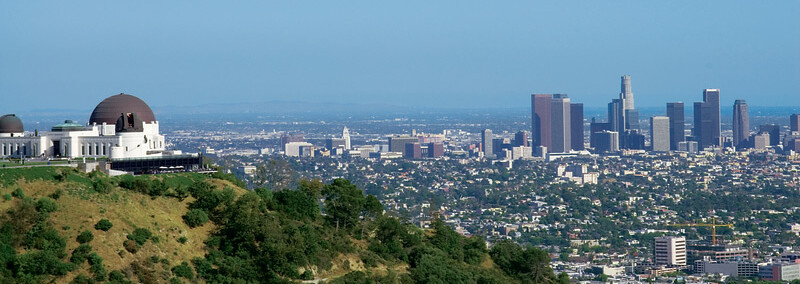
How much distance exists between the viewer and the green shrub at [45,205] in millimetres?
34188

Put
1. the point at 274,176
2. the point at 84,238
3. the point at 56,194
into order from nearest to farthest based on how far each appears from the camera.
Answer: the point at 84,238 < the point at 56,194 < the point at 274,176

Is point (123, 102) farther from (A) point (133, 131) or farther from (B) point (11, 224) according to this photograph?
(B) point (11, 224)

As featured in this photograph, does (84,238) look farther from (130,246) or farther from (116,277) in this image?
(116,277)

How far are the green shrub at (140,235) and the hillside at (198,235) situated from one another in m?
0.04

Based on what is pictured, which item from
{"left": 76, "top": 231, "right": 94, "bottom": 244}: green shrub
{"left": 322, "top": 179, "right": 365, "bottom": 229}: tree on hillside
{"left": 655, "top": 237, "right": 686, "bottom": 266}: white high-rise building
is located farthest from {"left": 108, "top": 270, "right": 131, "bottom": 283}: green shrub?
{"left": 655, "top": 237, "right": 686, "bottom": 266}: white high-rise building

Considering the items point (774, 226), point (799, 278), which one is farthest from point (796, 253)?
point (774, 226)

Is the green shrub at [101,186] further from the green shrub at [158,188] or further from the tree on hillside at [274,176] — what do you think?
the tree on hillside at [274,176]

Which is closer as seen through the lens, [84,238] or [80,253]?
[80,253]

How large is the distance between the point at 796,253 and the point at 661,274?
1452 cm

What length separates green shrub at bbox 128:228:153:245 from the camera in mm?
34469

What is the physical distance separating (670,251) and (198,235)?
60.9 m

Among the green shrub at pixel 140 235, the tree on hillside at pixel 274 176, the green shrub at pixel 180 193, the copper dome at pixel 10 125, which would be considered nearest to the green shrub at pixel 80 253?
the green shrub at pixel 140 235

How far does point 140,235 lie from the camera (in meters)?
34.7

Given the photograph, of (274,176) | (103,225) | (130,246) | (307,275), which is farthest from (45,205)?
(274,176)
